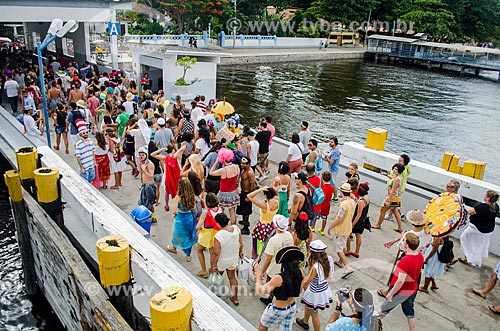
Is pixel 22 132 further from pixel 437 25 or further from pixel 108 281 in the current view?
pixel 437 25

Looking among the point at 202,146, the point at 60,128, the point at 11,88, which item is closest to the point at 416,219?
the point at 202,146

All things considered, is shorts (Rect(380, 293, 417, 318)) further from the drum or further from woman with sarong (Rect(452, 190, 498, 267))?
woman with sarong (Rect(452, 190, 498, 267))

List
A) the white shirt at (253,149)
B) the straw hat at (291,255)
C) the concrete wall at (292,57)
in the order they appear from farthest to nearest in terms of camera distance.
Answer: the concrete wall at (292,57) < the white shirt at (253,149) < the straw hat at (291,255)

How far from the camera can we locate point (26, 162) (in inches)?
256

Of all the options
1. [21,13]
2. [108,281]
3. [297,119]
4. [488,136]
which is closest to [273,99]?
[297,119]

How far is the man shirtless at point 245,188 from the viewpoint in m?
6.75

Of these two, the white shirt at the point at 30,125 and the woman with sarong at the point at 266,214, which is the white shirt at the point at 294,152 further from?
the white shirt at the point at 30,125

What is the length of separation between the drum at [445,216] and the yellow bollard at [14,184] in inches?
242

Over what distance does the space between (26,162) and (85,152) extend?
51.4 inches

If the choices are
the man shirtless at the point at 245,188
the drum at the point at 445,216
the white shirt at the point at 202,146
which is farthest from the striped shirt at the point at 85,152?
the drum at the point at 445,216

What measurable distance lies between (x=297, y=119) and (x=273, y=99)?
4271 mm

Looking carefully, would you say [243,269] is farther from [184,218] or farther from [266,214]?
[184,218]

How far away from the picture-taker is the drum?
5.59 metres

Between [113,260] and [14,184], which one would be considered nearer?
[113,260]
